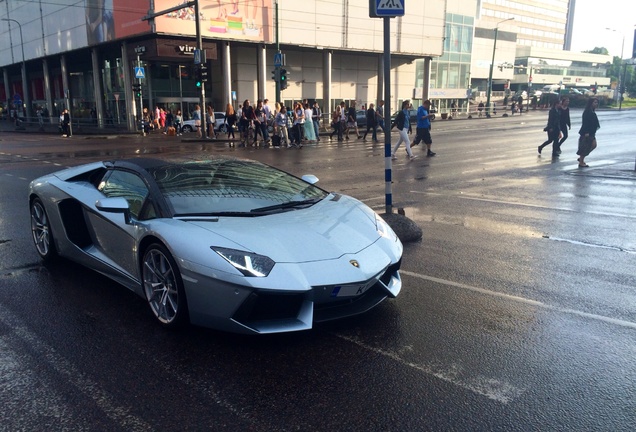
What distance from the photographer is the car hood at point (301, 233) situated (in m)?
3.81

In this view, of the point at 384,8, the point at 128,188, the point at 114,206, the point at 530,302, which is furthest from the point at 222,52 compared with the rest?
the point at 530,302

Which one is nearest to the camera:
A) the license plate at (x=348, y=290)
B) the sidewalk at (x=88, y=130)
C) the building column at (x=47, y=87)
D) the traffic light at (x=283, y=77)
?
the license plate at (x=348, y=290)

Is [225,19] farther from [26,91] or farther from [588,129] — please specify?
[26,91]

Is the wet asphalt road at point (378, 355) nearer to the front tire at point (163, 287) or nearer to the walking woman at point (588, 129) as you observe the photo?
the front tire at point (163, 287)

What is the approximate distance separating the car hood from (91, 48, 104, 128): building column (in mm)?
41607

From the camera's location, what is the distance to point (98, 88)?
1661 inches

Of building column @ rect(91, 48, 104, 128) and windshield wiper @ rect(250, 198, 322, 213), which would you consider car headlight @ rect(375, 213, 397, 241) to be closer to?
windshield wiper @ rect(250, 198, 322, 213)

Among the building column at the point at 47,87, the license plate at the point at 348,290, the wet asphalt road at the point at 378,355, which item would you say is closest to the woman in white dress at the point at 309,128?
the wet asphalt road at the point at 378,355

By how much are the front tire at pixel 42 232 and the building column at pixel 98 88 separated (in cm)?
3902

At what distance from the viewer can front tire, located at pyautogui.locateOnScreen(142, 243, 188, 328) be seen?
12.9ft

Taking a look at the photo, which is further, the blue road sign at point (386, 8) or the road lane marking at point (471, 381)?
the blue road sign at point (386, 8)

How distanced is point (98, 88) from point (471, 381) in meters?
44.5

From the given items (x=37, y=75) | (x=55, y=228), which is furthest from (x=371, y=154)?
(x=37, y=75)

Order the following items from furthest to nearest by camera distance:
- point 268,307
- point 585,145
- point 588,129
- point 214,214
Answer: point 585,145 → point 588,129 → point 214,214 → point 268,307
